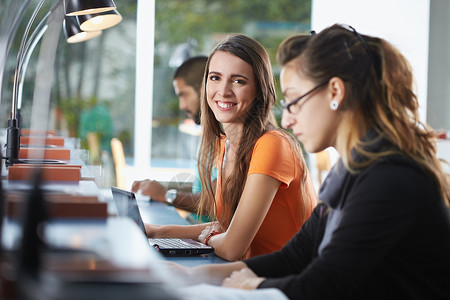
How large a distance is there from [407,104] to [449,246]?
331mm

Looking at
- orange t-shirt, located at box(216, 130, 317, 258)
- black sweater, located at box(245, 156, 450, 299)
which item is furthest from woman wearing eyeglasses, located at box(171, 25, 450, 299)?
orange t-shirt, located at box(216, 130, 317, 258)

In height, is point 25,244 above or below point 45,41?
below

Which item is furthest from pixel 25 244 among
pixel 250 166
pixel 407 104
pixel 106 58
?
pixel 106 58

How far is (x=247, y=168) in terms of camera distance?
2.18m

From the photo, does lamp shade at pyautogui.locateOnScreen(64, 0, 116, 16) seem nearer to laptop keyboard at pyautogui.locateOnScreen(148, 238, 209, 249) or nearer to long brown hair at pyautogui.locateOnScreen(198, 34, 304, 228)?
long brown hair at pyautogui.locateOnScreen(198, 34, 304, 228)

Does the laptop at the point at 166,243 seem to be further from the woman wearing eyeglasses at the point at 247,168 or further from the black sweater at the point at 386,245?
the black sweater at the point at 386,245

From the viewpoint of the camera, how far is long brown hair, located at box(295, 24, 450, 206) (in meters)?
1.34

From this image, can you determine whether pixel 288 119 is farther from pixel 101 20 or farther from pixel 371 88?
pixel 101 20

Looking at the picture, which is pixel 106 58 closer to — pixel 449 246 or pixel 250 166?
pixel 250 166

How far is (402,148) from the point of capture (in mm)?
1307

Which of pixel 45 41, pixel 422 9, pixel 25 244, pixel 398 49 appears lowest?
pixel 25 244

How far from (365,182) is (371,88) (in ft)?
0.77

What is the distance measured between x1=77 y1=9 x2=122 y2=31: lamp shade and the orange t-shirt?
3.57 feet

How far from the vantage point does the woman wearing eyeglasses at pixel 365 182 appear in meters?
1.23
